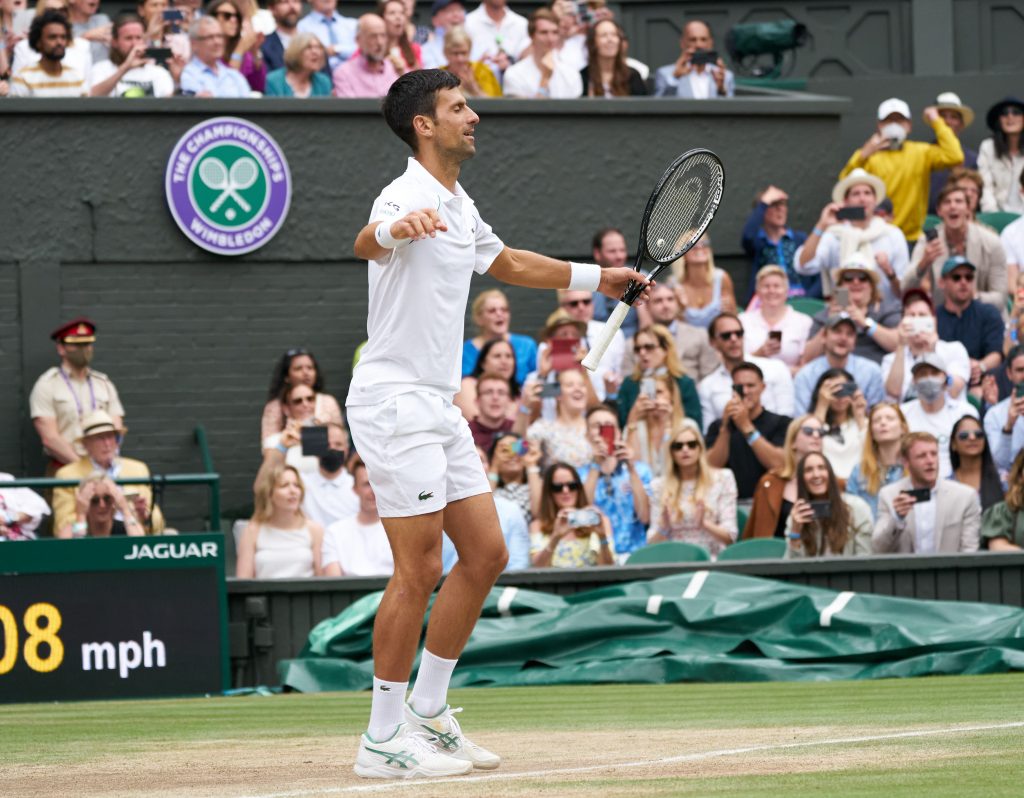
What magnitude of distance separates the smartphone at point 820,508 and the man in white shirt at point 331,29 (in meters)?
6.72

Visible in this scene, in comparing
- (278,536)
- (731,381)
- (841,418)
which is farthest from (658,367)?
(278,536)

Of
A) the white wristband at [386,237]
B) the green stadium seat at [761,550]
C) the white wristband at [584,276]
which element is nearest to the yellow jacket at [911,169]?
the green stadium seat at [761,550]

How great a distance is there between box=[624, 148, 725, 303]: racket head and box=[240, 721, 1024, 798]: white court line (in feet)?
5.53

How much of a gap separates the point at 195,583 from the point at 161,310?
174 inches

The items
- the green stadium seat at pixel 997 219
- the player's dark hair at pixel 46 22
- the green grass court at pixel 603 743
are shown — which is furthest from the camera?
the green stadium seat at pixel 997 219

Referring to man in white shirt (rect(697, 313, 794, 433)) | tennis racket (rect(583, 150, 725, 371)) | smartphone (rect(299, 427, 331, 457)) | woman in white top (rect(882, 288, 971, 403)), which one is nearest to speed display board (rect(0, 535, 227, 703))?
smartphone (rect(299, 427, 331, 457))

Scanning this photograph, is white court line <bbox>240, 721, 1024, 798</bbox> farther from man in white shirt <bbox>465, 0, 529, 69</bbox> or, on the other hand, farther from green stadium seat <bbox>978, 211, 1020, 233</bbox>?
man in white shirt <bbox>465, 0, 529, 69</bbox>

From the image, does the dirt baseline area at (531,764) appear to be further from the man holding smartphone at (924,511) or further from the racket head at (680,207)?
the man holding smartphone at (924,511)

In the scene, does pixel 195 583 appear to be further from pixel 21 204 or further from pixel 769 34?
Answer: pixel 769 34

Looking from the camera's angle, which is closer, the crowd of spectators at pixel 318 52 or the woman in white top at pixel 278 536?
→ the woman in white top at pixel 278 536

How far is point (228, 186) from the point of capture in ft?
48.5

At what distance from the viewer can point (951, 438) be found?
11.9 m

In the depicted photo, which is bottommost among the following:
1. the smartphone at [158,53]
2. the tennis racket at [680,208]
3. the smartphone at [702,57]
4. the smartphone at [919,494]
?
the smartphone at [919,494]

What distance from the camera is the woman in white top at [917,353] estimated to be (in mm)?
12898
